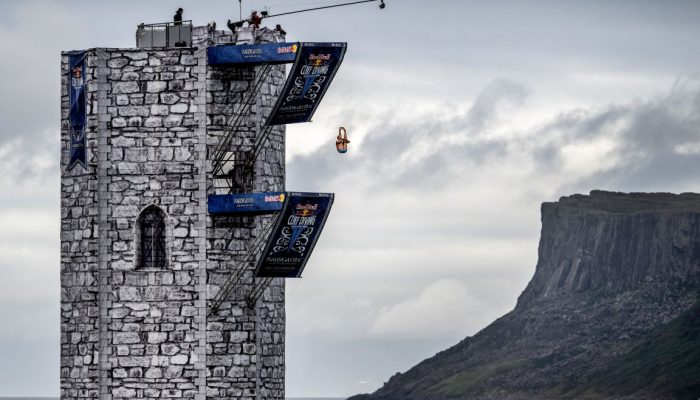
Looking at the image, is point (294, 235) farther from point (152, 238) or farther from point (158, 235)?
point (152, 238)

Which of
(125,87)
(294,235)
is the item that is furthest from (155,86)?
(294,235)

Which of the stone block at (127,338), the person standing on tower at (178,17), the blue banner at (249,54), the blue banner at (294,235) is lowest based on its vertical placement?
the stone block at (127,338)

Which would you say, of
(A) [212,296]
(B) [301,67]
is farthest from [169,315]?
(B) [301,67]

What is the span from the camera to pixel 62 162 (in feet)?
143

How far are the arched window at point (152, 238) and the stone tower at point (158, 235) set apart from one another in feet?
0.08

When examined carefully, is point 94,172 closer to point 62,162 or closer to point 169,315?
point 62,162

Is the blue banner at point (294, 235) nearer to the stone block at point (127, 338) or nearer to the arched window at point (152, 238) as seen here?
the arched window at point (152, 238)

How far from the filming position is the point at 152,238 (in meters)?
42.8

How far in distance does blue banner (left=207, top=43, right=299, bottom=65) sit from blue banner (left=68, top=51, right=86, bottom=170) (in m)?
3.35

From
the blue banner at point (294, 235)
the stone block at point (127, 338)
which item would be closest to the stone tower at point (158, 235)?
the stone block at point (127, 338)

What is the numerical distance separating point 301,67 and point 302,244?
434cm

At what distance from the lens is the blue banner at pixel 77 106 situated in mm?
43031

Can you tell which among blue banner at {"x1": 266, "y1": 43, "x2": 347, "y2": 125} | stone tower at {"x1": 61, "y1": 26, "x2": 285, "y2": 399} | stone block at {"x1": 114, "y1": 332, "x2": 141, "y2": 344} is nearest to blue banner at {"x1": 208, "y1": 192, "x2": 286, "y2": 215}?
stone tower at {"x1": 61, "y1": 26, "x2": 285, "y2": 399}

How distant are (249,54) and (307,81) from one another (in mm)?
1743
